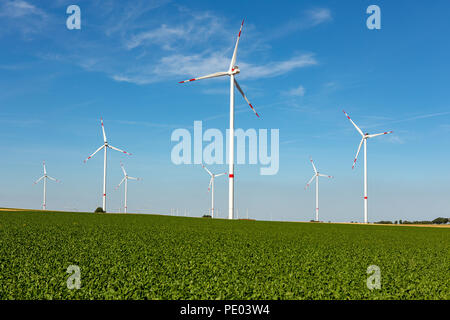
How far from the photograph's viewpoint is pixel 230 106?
49.4 metres

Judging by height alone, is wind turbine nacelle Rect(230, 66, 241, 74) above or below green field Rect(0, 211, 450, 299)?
above

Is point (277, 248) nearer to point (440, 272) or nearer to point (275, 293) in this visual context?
point (440, 272)
